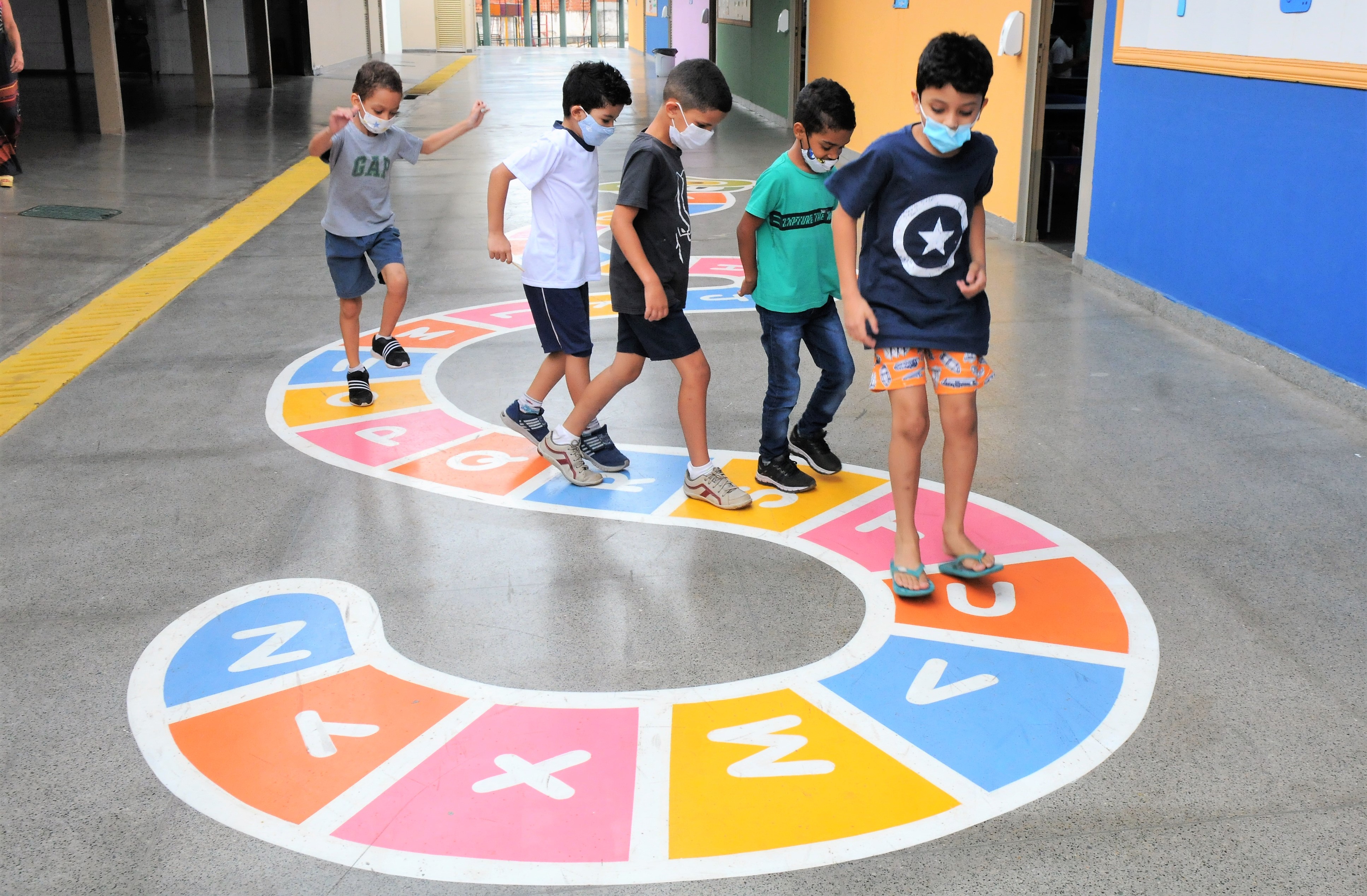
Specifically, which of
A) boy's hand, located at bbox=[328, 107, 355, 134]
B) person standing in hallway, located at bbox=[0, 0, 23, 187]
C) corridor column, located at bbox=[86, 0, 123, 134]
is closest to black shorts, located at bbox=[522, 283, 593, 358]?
boy's hand, located at bbox=[328, 107, 355, 134]

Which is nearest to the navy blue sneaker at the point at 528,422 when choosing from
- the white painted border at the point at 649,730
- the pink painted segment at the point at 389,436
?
the pink painted segment at the point at 389,436

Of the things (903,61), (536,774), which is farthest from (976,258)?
(903,61)

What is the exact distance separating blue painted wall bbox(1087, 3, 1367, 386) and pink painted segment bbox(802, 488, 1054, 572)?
2236 mm

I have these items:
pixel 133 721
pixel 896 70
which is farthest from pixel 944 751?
pixel 896 70

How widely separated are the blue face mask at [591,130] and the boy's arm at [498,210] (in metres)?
0.30

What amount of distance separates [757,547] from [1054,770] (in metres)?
1.43

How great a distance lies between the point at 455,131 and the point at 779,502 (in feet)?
7.61

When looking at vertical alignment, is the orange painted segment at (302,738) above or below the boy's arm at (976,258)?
below

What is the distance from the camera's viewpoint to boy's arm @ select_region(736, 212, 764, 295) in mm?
4109

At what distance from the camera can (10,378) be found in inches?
227

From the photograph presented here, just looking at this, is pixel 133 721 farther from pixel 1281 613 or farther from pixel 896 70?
pixel 896 70

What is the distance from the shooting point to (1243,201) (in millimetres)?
6184

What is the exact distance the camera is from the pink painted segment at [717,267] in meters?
8.34

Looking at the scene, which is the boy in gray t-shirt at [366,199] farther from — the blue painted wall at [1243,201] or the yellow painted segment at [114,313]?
the blue painted wall at [1243,201]
